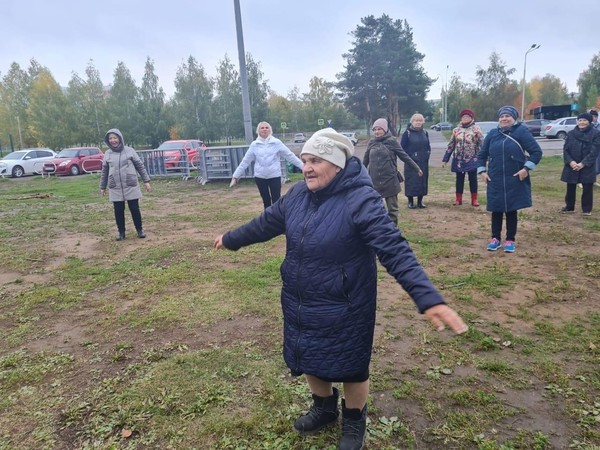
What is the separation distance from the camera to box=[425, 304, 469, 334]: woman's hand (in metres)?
1.99

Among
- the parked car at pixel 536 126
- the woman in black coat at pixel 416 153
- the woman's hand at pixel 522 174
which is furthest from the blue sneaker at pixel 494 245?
the parked car at pixel 536 126

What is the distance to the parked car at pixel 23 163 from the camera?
924 inches

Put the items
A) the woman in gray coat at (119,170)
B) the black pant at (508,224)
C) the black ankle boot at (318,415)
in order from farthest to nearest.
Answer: the woman in gray coat at (119,170), the black pant at (508,224), the black ankle boot at (318,415)

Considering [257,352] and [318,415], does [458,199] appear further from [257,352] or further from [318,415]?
[318,415]

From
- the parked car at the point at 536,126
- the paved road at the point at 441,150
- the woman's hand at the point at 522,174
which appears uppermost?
the parked car at the point at 536,126

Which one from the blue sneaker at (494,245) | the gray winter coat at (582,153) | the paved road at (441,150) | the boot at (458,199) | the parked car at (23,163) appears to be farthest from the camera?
the parked car at (23,163)

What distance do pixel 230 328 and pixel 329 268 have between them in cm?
210

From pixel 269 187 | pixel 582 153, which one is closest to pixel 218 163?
pixel 269 187

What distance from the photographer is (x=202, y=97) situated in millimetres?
45688

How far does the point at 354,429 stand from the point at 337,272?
944 millimetres

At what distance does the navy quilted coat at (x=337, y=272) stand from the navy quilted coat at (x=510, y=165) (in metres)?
3.88

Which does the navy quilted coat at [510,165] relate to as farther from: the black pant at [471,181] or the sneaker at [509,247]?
the black pant at [471,181]

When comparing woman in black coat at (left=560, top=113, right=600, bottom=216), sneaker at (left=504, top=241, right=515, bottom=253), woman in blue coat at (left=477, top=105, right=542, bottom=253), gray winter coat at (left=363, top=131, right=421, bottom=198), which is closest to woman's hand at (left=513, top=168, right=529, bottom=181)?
woman in blue coat at (left=477, top=105, right=542, bottom=253)

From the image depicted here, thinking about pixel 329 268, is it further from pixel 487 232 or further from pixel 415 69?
pixel 415 69
